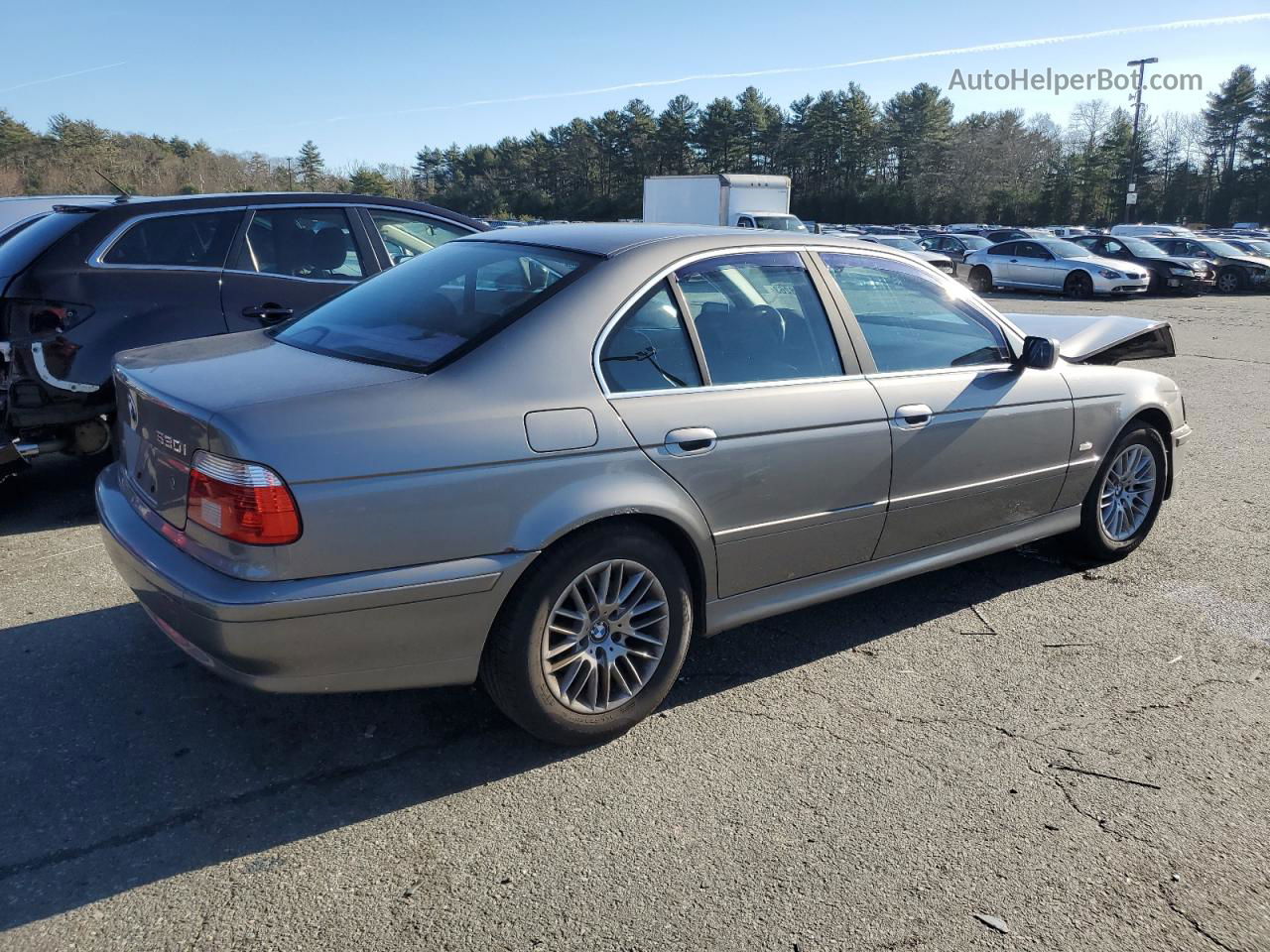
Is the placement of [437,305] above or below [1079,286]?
above

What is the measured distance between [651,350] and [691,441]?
34 cm

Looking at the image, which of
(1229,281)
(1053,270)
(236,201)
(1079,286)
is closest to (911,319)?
(236,201)

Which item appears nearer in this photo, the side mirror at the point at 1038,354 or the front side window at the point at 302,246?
the side mirror at the point at 1038,354

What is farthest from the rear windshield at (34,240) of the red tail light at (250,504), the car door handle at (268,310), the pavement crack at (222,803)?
the pavement crack at (222,803)

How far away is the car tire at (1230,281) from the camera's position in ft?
86.0

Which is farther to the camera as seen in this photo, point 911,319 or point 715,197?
point 715,197

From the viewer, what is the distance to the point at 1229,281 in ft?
86.4

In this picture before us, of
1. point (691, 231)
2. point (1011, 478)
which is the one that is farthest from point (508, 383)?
point (1011, 478)

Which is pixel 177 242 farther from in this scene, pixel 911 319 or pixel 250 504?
pixel 911 319

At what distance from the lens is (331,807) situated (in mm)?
2857

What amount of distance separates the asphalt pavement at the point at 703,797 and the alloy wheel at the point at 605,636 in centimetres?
21

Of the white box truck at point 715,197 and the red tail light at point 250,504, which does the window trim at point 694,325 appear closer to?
the red tail light at point 250,504

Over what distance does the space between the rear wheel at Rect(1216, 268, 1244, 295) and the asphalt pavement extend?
26.2 m

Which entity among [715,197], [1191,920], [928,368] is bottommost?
[1191,920]
